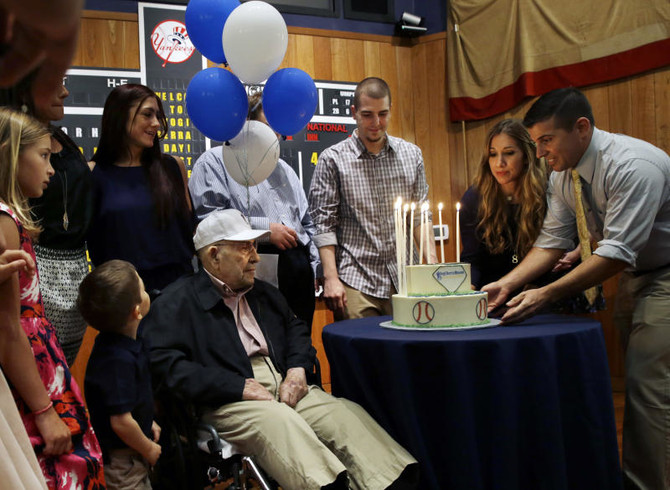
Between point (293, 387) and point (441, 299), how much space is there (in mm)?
639

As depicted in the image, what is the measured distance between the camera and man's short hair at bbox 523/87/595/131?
8.06ft

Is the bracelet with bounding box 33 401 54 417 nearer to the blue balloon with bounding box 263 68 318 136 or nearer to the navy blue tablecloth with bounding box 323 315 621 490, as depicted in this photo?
the navy blue tablecloth with bounding box 323 315 621 490

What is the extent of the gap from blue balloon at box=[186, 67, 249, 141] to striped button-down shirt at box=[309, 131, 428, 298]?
0.62m

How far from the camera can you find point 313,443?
6.89 ft

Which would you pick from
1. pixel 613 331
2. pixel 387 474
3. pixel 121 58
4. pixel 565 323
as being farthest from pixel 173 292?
Answer: pixel 613 331

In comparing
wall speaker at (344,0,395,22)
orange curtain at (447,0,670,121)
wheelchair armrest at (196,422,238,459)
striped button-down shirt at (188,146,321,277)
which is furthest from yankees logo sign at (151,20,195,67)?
wheelchair armrest at (196,422,238,459)

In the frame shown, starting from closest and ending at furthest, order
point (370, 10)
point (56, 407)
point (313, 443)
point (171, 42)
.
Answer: point (56, 407), point (313, 443), point (171, 42), point (370, 10)

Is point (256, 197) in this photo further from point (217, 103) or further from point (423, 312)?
point (423, 312)

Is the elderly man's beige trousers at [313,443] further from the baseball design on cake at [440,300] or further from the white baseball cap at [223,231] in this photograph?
the white baseball cap at [223,231]

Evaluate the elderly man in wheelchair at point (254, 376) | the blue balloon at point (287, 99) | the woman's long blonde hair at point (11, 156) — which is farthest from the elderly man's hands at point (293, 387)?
the blue balloon at point (287, 99)

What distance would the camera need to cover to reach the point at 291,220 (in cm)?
329

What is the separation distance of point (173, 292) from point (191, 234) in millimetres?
410

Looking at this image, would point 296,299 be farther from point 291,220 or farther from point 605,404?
point 605,404

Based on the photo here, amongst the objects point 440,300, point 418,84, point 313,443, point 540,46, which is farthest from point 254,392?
point 418,84
